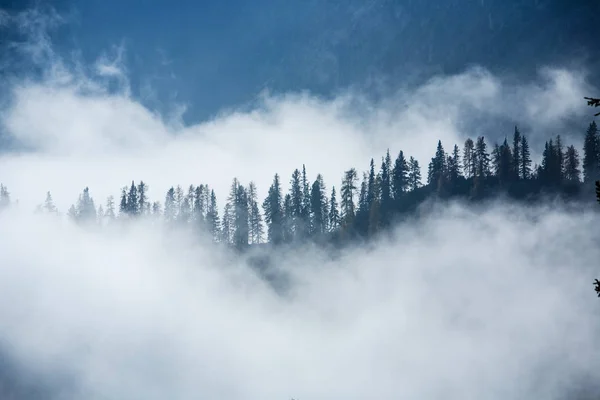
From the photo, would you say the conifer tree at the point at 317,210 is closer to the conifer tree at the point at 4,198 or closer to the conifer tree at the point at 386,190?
the conifer tree at the point at 386,190

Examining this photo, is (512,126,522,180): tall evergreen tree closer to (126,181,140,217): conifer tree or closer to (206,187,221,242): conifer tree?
(206,187,221,242): conifer tree

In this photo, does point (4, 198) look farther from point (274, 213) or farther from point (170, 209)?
point (274, 213)

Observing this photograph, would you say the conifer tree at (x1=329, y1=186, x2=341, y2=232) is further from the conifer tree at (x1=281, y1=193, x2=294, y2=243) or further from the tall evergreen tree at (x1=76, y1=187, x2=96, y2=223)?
the tall evergreen tree at (x1=76, y1=187, x2=96, y2=223)

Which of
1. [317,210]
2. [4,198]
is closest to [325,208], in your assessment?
[317,210]

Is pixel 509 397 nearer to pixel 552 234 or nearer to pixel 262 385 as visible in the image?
pixel 552 234

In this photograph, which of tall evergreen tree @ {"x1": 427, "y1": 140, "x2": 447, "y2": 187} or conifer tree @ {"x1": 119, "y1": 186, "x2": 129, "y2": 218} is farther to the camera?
conifer tree @ {"x1": 119, "y1": 186, "x2": 129, "y2": 218}

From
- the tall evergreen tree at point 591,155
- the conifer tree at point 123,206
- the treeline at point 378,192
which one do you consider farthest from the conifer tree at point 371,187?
the conifer tree at point 123,206

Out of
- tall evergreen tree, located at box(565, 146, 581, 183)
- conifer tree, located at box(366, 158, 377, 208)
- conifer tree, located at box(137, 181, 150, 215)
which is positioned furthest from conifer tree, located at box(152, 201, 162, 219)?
tall evergreen tree, located at box(565, 146, 581, 183)

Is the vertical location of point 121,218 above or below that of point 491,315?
above

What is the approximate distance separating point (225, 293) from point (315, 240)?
26500mm

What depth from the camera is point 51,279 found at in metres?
168

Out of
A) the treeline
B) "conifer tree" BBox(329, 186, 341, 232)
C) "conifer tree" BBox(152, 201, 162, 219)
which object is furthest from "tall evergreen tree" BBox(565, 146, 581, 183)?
"conifer tree" BBox(152, 201, 162, 219)

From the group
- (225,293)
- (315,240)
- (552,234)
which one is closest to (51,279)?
(225,293)

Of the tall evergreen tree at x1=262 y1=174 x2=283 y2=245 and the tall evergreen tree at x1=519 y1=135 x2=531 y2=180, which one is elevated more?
the tall evergreen tree at x1=519 y1=135 x2=531 y2=180
